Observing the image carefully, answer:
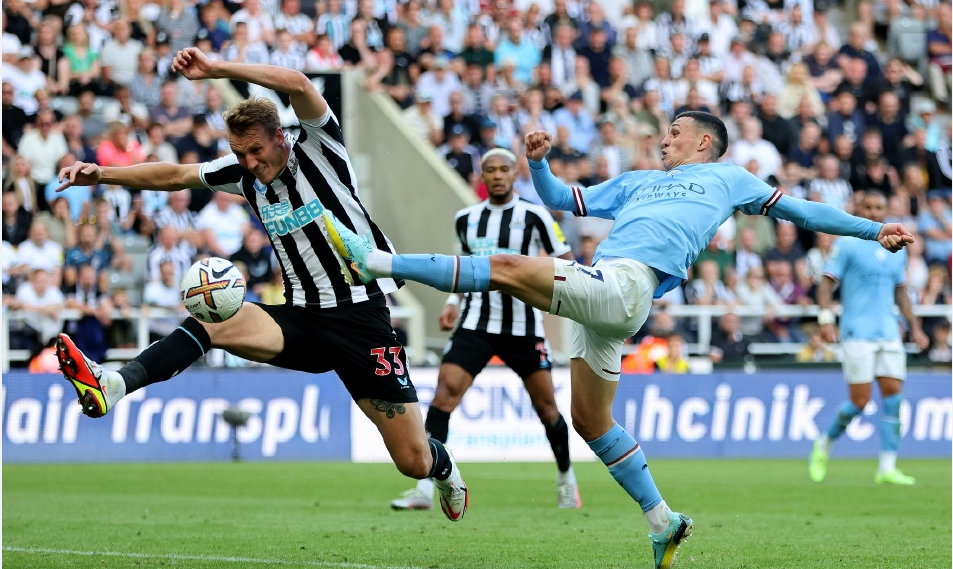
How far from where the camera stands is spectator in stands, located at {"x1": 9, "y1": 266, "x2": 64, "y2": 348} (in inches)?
595

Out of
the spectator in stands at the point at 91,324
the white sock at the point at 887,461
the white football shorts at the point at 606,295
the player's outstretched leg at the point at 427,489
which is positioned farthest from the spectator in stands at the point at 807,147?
the white football shorts at the point at 606,295

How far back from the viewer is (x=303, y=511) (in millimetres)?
9562

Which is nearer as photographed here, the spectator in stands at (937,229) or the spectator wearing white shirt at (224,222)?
the spectator wearing white shirt at (224,222)

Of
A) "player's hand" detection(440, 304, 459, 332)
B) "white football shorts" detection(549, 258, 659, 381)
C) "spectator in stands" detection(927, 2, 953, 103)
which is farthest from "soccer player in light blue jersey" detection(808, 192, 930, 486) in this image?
"spectator in stands" detection(927, 2, 953, 103)

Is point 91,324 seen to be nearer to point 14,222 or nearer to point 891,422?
point 14,222

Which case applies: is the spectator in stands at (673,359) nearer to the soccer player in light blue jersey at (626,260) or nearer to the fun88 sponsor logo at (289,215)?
the soccer player in light blue jersey at (626,260)

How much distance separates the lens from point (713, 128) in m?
7.03

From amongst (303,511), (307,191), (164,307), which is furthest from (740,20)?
(307,191)

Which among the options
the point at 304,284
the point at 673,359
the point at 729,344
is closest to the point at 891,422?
the point at 673,359

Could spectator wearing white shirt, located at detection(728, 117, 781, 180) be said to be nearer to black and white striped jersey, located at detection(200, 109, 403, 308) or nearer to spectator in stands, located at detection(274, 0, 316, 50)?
spectator in stands, located at detection(274, 0, 316, 50)

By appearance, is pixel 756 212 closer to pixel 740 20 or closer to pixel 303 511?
pixel 303 511

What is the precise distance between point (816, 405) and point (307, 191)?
34.9 ft

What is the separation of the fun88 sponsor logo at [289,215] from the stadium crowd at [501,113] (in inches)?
346

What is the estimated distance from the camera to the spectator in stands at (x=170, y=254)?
51.9 ft
